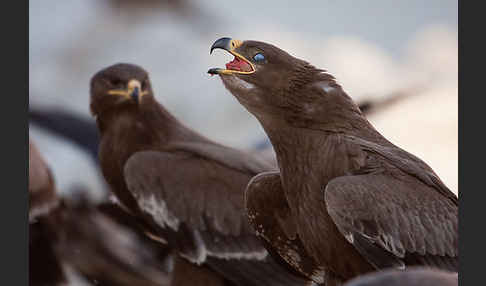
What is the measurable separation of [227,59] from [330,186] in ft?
2.27

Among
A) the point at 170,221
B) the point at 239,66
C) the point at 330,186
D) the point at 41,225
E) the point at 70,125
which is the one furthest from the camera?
the point at 41,225

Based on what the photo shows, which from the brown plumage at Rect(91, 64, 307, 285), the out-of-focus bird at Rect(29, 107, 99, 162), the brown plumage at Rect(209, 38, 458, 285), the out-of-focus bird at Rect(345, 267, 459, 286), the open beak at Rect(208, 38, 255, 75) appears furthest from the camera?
the out-of-focus bird at Rect(29, 107, 99, 162)

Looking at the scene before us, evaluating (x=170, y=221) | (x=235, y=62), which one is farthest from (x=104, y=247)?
(x=235, y=62)

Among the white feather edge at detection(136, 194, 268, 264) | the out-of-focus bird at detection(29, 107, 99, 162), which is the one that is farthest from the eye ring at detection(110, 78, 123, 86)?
the white feather edge at detection(136, 194, 268, 264)

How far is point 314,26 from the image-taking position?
95.8 inches

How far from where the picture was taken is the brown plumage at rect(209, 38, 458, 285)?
1.96 m

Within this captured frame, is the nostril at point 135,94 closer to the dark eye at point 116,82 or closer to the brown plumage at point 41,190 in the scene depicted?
the dark eye at point 116,82

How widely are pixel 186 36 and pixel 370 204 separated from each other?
1032 mm

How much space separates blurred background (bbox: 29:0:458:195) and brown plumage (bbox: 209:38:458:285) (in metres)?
0.22

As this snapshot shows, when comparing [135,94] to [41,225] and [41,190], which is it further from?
[41,225]

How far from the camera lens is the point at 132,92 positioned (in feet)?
8.94

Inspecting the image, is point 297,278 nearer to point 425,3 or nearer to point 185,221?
point 185,221

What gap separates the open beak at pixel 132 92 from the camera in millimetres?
2695

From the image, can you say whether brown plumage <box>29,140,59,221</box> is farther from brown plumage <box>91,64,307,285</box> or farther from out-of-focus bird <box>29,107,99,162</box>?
brown plumage <box>91,64,307,285</box>
